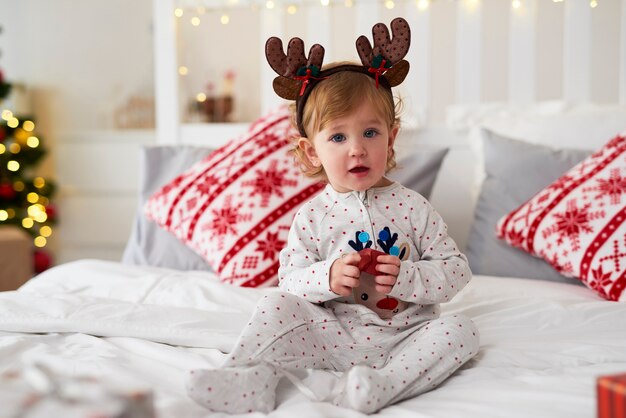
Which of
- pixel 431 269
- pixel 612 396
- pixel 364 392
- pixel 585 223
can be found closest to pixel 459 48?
pixel 585 223

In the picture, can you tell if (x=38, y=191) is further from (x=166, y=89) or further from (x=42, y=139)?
(x=166, y=89)

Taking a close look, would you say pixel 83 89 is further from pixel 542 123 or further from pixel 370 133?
pixel 370 133

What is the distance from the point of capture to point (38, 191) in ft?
11.1

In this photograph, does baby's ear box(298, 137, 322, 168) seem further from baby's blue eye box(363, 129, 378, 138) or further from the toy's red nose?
the toy's red nose

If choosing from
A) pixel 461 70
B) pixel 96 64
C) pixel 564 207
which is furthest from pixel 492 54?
pixel 96 64

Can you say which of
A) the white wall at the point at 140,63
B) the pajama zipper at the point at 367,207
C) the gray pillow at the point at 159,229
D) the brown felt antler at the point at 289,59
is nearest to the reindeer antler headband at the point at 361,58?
the brown felt antler at the point at 289,59

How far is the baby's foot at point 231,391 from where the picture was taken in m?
0.87

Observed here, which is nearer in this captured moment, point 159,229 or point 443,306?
point 443,306

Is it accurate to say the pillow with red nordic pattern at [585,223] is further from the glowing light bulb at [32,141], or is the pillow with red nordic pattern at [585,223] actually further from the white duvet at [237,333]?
the glowing light bulb at [32,141]

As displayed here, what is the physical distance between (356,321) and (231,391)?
0.31 meters

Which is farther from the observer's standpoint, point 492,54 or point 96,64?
point 96,64

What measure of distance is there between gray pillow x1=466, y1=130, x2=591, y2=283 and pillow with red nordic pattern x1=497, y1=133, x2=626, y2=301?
57 mm

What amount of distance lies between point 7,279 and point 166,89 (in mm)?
1030

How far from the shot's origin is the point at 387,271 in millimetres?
1069
